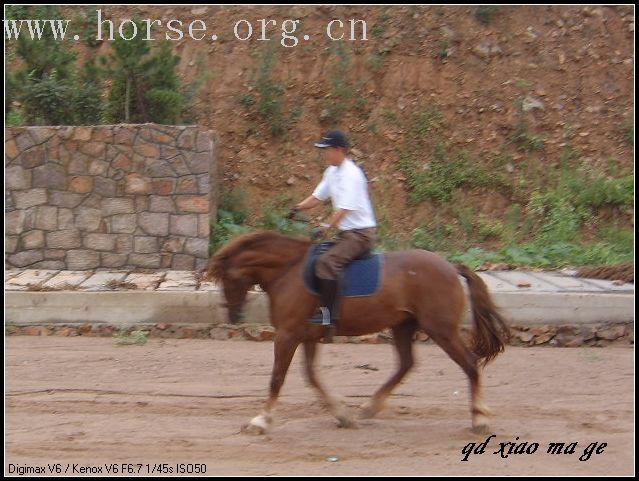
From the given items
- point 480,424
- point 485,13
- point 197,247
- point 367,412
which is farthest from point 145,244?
point 485,13

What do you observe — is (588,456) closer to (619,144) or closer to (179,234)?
(179,234)

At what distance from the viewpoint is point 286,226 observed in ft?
42.2

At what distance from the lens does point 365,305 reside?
20.2 feet

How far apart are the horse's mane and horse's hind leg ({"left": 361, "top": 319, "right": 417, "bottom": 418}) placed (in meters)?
1.21

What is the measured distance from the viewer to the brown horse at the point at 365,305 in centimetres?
608

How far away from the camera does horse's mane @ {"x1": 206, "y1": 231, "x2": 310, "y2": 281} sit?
246 inches

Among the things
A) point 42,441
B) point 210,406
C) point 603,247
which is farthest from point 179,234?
point 603,247

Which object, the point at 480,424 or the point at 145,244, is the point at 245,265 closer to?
the point at 480,424

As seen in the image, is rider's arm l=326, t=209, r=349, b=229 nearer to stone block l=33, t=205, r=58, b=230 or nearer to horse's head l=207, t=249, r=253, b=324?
horse's head l=207, t=249, r=253, b=324

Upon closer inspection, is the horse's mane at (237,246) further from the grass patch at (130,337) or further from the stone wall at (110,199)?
the stone wall at (110,199)

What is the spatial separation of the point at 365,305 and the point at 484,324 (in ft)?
3.59

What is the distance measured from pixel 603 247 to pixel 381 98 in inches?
234

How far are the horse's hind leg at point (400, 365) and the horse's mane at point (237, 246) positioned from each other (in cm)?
121

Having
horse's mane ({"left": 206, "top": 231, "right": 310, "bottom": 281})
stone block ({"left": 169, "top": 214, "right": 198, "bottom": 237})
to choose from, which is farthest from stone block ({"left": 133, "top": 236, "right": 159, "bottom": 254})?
horse's mane ({"left": 206, "top": 231, "right": 310, "bottom": 281})
